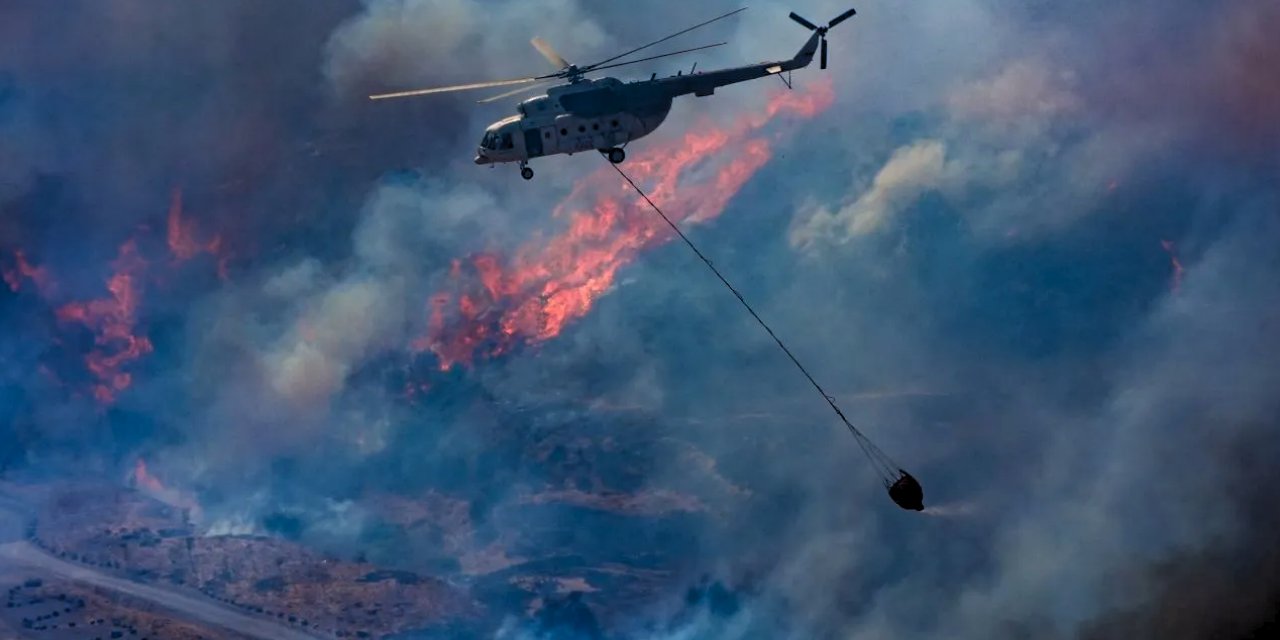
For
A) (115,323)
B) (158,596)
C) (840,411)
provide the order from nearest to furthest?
(840,411)
(158,596)
(115,323)

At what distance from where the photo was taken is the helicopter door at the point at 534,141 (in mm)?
41594

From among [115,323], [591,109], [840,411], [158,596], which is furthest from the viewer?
[115,323]

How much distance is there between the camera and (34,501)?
60.9 metres

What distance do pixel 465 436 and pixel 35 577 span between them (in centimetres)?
1994

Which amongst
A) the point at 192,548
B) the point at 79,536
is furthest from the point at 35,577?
Result: the point at 192,548

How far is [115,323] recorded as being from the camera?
6062 centimetres

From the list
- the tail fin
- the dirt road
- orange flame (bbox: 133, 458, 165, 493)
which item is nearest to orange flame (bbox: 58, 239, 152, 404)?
orange flame (bbox: 133, 458, 165, 493)

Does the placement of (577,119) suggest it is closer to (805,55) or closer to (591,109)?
(591,109)

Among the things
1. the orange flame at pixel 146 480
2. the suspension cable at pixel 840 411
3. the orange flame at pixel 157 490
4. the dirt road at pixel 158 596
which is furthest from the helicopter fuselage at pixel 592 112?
the orange flame at pixel 146 480

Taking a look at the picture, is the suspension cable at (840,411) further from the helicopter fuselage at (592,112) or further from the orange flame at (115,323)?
the orange flame at (115,323)

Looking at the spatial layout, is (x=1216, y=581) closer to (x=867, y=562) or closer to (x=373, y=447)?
(x=867, y=562)

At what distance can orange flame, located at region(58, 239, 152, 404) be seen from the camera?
6041 centimetres

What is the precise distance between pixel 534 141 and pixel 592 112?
2.05 metres

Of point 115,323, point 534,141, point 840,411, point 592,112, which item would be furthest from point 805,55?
point 115,323
